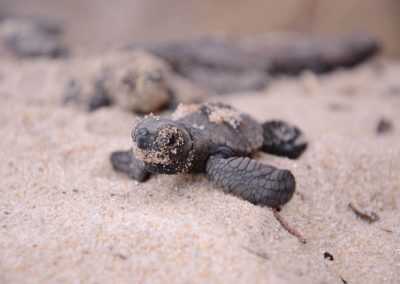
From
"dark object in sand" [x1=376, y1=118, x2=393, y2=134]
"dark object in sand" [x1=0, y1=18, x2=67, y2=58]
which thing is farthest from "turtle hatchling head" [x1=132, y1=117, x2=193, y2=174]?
"dark object in sand" [x1=0, y1=18, x2=67, y2=58]

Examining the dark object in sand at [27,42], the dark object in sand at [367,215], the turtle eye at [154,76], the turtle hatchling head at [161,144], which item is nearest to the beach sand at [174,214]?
the dark object in sand at [367,215]

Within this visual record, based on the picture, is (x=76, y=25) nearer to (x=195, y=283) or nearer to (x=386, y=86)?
(x=386, y=86)

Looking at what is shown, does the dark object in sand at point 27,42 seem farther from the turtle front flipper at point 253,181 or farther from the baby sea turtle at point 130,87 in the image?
the turtle front flipper at point 253,181

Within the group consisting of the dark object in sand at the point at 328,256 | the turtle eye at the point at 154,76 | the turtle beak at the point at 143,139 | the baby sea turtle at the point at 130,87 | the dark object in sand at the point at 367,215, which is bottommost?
the dark object in sand at the point at 328,256

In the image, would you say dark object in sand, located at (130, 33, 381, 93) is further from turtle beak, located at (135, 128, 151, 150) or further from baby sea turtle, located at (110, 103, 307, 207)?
turtle beak, located at (135, 128, 151, 150)

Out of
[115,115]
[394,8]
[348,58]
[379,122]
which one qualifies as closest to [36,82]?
[115,115]

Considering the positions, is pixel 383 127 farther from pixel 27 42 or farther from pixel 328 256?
pixel 27 42
